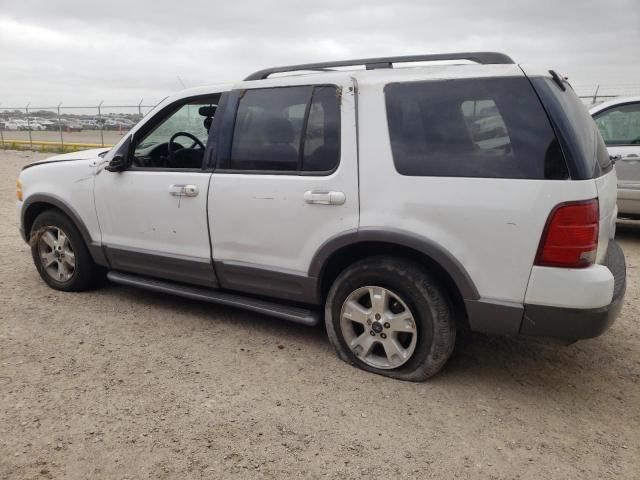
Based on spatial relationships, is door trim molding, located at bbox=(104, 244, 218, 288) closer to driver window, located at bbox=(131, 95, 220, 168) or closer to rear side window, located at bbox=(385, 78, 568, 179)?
driver window, located at bbox=(131, 95, 220, 168)

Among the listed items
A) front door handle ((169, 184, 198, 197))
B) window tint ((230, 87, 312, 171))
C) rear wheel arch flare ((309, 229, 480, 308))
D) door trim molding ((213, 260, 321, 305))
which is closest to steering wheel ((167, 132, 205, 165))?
front door handle ((169, 184, 198, 197))

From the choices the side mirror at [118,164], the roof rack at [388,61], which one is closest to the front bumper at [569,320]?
the roof rack at [388,61]

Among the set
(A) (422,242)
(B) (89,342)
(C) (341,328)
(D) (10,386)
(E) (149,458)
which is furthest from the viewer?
(B) (89,342)

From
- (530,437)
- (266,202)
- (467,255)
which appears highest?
(266,202)

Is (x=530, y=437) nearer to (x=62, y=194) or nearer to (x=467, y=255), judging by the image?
(x=467, y=255)

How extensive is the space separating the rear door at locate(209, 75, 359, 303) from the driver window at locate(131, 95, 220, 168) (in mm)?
488

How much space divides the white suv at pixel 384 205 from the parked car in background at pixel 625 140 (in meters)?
3.47

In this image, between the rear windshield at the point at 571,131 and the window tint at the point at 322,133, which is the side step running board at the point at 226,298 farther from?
the rear windshield at the point at 571,131

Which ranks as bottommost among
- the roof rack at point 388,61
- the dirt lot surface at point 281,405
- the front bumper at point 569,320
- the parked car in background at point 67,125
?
the dirt lot surface at point 281,405

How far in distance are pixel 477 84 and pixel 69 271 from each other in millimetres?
3629

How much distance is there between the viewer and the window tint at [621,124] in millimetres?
6160

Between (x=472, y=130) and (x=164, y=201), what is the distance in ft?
7.13

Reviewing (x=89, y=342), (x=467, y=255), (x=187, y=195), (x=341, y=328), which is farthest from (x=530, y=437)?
(x=89, y=342)

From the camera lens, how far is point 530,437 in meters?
2.60
